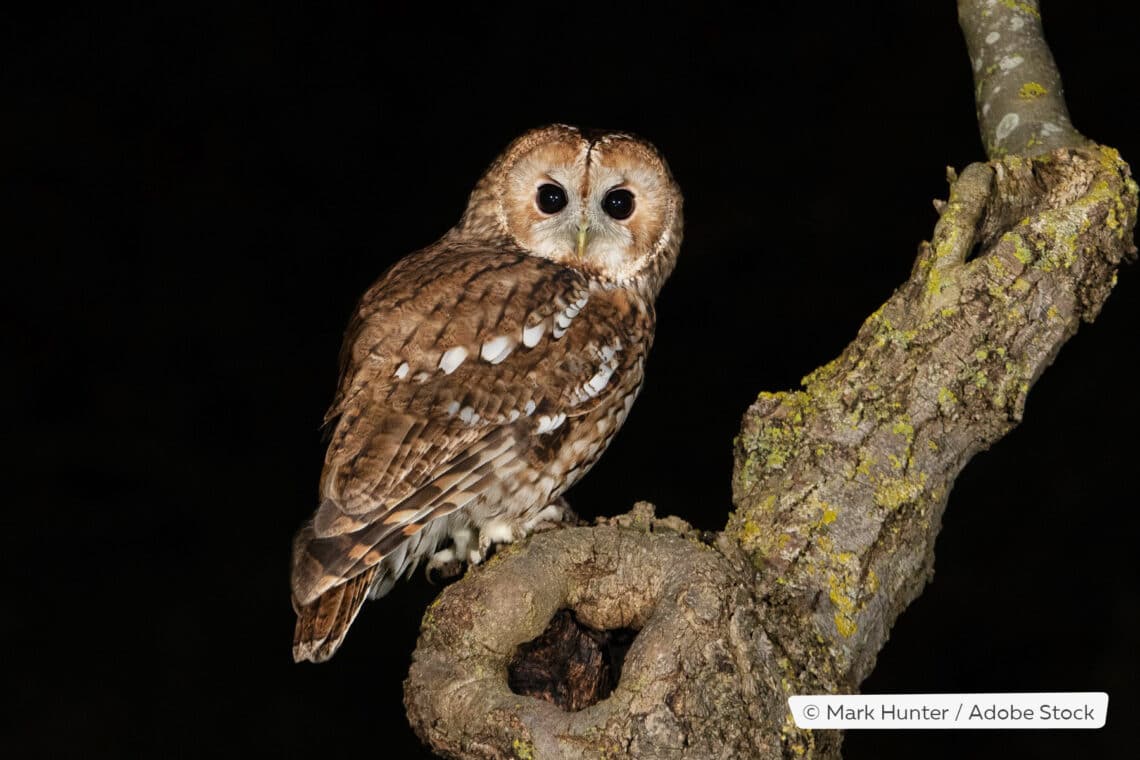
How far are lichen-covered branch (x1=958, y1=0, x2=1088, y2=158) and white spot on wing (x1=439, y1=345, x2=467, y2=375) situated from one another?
1.20 m

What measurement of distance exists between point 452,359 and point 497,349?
0.08 meters

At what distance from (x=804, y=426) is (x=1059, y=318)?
1.67 feet

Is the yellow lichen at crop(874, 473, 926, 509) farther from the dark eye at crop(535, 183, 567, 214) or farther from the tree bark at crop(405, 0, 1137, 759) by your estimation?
the dark eye at crop(535, 183, 567, 214)

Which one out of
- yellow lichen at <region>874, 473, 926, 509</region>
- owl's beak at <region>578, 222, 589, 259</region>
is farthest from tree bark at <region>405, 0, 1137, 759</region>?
owl's beak at <region>578, 222, 589, 259</region>

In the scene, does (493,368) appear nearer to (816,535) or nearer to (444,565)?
(444,565)

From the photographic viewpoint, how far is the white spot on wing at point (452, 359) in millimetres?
2326

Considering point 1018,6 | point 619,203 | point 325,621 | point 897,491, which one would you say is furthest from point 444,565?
point 1018,6

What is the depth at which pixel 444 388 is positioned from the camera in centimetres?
231

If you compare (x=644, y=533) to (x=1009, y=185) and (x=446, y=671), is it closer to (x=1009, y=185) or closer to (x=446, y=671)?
(x=446, y=671)

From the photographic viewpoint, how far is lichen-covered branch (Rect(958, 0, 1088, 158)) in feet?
8.62

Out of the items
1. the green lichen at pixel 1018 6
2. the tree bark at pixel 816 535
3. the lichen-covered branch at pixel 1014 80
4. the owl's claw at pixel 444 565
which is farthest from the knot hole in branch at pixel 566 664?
the green lichen at pixel 1018 6

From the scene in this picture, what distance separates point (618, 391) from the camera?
247 cm

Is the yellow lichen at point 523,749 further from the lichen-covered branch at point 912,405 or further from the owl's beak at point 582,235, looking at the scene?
the owl's beak at point 582,235

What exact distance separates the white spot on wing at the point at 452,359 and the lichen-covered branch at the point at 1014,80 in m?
1.20
